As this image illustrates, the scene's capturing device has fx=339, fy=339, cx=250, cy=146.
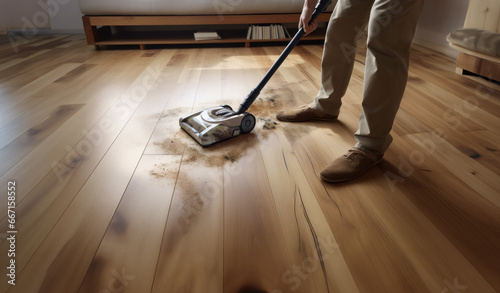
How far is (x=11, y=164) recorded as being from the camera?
118cm

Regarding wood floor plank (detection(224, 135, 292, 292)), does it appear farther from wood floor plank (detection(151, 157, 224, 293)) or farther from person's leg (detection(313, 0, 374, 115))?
person's leg (detection(313, 0, 374, 115))

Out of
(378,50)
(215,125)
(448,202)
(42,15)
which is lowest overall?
(448,202)

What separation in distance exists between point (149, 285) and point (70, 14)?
12.5 ft

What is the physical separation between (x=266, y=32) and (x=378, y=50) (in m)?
2.23

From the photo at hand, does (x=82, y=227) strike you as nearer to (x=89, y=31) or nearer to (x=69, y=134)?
(x=69, y=134)

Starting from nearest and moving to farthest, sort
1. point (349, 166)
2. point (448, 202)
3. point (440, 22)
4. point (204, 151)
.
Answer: point (448, 202) → point (349, 166) → point (204, 151) → point (440, 22)

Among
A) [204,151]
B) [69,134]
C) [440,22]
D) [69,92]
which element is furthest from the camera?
[440,22]

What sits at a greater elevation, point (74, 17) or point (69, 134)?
point (74, 17)

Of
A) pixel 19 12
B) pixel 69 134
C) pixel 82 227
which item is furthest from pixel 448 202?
pixel 19 12

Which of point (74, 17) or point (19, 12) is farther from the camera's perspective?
point (74, 17)

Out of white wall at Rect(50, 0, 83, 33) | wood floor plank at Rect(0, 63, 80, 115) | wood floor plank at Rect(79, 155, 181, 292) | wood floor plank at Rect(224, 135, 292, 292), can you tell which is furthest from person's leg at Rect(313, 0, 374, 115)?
white wall at Rect(50, 0, 83, 33)

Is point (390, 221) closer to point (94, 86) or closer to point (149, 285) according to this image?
→ point (149, 285)

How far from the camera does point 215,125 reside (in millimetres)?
1304

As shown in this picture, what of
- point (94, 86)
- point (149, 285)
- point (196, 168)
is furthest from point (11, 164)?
point (94, 86)
